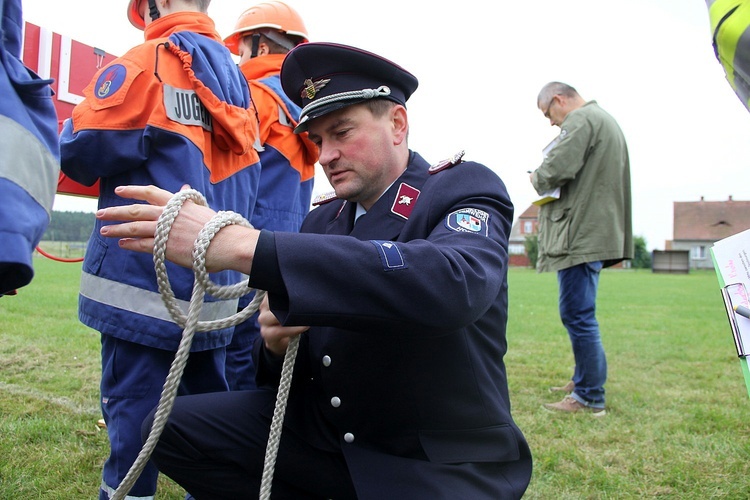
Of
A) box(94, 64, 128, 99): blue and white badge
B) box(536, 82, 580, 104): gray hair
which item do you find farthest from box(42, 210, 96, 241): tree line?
box(536, 82, 580, 104): gray hair

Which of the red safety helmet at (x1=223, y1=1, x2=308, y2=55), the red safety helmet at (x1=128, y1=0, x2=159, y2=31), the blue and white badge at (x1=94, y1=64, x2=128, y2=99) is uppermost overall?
the red safety helmet at (x1=223, y1=1, x2=308, y2=55)

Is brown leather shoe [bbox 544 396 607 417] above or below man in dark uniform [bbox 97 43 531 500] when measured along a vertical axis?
below

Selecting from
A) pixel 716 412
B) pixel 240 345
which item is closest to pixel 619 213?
pixel 716 412

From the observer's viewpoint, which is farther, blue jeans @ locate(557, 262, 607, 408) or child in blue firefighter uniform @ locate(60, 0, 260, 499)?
blue jeans @ locate(557, 262, 607, 408)

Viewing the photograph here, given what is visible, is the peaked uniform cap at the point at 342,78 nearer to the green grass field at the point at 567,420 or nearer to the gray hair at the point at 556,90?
the green grass field at the point at 567,420

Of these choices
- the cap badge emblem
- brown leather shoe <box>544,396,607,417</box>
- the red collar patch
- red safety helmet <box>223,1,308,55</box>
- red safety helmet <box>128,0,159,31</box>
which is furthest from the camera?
brown leather shoe <box>544,396,607,417</box>

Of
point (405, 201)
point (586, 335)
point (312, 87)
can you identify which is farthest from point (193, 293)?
point (586, 335)

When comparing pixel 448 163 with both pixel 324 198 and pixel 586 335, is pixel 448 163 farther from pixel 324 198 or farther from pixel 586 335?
pixel 586 335

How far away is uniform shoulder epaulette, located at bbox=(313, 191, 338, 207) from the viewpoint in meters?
2.36

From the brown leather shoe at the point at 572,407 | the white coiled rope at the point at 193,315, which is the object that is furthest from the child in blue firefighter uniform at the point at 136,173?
the brown leather shoe at the point at 572,407

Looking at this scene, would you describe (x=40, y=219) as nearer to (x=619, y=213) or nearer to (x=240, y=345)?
(x=240, y=345)

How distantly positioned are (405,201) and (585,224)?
297 centimetres

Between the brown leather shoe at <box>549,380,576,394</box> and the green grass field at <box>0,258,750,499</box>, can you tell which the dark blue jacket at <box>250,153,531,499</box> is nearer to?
the green grass field at <box>0,258,750,499</box>

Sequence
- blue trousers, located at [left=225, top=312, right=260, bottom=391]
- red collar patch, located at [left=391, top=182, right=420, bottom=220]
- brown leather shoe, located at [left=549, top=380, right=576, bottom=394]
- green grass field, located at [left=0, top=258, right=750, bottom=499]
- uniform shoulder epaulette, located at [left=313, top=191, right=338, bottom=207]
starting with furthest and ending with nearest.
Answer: brown leather shoe, located at [left=549, top=380, right=576, bottom=394], blue trousers, located at [left=225, top=312, right=260, bottom=391], green grass field, located at [left=0, top=258, right=750, bottom=499], uniform shoulder epaulette, located at [left=313, top=191, right=338, bottom=207], red collar patch, located at [left=391, top=182, right=420, bottom=220]
